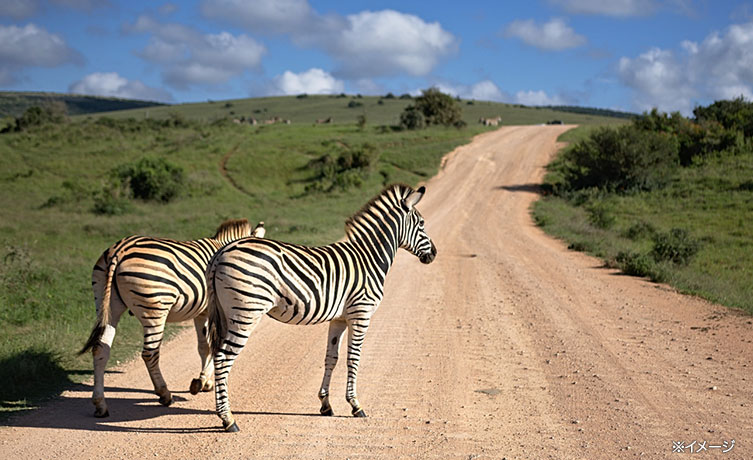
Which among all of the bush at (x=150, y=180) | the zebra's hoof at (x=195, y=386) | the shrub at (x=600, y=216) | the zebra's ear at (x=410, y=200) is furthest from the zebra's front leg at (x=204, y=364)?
the bush at (x=150, y=180)

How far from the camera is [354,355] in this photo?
21.3 feet

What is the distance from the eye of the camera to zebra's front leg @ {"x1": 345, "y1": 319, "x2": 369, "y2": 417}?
21.0ft

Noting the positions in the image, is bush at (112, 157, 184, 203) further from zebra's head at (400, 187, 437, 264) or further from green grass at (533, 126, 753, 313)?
zebra's head at (400, 187, 437, 264)

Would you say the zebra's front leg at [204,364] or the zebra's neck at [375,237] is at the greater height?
the zebra's neck at [375,237]

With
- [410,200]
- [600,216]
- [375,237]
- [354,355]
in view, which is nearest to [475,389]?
[354,355]

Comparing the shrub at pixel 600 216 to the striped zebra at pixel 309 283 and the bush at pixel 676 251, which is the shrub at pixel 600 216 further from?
the striped zebra at pixel 309 283

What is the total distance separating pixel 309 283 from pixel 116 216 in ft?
77.3

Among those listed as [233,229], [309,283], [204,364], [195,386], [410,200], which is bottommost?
[195,386]

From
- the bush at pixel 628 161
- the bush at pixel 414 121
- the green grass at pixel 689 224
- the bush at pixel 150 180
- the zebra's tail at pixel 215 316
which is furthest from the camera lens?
the bush at pixel 414 121

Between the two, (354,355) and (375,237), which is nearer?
(354,355)

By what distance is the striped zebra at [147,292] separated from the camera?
6.38 metres

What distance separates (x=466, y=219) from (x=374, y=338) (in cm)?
1666

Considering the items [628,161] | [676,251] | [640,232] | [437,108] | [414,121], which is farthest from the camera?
[437,108]

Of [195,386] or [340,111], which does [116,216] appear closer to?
[195,386]
